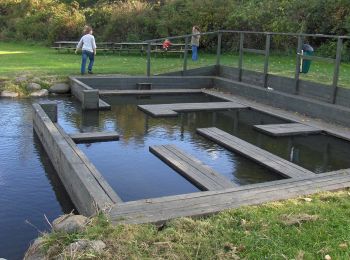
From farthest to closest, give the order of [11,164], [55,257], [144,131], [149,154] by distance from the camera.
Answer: [144,131], [149,154], [11,164], [55,257]

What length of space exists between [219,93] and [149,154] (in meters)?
6.33

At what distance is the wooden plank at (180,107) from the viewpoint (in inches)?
422

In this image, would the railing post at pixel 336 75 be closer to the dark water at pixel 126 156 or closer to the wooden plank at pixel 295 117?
the wooden plank at pixel 295 117

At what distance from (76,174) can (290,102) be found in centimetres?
665

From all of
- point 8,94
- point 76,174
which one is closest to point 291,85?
point 8,94

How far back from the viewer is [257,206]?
4840 mm

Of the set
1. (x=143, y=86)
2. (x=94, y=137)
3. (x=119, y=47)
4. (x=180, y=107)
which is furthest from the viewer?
(x=119, y=47)

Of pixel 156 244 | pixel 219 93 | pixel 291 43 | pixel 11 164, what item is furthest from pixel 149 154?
pixel 291 43

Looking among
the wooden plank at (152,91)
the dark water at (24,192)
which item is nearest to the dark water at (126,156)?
the dark water at (24,192)

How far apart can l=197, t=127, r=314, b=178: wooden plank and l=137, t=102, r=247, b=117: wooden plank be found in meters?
1.68

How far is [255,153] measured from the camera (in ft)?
25.1

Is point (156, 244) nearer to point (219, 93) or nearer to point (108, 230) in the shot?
point (108, 230)

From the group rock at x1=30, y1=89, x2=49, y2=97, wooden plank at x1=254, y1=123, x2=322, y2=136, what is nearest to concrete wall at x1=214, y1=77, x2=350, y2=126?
wooden plank at x1=254, y1=123, x2=322, y2=136

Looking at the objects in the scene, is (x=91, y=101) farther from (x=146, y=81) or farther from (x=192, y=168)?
(x=192, y=168)
